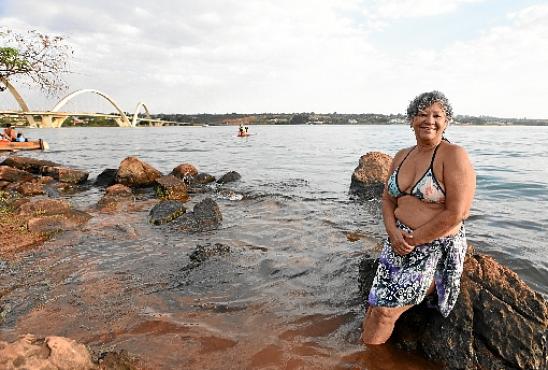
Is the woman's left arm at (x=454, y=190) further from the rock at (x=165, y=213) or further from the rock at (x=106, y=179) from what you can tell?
the rock at (x=106, y=179)

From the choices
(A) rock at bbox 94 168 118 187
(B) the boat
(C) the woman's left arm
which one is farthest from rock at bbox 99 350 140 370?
(B) the boat

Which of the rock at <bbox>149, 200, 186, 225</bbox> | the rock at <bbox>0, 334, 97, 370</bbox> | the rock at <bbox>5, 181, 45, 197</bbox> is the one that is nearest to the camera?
the rock at <bbox>0, 334, 97, 370</bbox>

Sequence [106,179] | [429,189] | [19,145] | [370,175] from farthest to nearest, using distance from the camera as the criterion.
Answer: [19,145], [106,179], [370,175], [429,189]

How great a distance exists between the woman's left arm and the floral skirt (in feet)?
0.73

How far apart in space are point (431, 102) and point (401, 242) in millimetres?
1356

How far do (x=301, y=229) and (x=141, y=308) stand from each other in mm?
4842

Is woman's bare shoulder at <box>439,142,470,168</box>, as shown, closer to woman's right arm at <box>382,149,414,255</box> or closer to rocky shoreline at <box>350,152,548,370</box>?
woman's right arm at <box>382,149,414,255</box>

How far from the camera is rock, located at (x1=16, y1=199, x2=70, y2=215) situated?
31.3 ft

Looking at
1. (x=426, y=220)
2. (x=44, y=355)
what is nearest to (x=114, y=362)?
(x=44, y=355)

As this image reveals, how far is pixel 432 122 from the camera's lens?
366 centimetres

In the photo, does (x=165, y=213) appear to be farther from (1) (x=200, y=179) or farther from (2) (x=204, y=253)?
(1) (x=200, y=179)

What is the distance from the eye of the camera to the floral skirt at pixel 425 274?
374cm

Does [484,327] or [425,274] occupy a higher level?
[425,274]

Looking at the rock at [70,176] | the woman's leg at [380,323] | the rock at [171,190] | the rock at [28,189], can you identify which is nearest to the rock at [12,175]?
the rock at [70,176]
